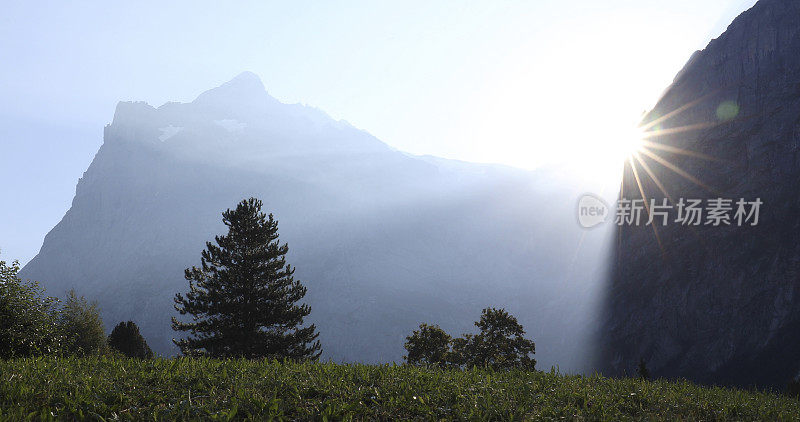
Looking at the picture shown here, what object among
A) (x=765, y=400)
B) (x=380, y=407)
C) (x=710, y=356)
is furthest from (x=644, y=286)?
(x=380, y=407)

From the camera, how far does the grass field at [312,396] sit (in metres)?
6.34

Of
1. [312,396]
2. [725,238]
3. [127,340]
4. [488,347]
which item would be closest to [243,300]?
[488,347]

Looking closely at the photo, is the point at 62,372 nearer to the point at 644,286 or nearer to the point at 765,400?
the point at 765,400

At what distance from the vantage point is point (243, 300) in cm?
2992

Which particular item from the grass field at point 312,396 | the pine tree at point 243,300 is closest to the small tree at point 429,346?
the pine tree at point 243,300

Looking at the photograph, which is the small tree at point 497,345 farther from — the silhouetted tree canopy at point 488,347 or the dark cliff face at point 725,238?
the dark cliff face at point 725,238

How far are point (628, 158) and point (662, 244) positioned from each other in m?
25.0

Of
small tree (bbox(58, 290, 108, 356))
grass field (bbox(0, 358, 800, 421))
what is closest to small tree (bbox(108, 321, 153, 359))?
small tree (bbox(58, 290, 108, 356))

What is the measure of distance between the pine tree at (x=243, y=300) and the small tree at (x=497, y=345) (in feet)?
46.0

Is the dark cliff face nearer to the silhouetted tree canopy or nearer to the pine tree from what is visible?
the silhouetted tree canopy

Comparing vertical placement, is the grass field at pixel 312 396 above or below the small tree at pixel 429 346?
above

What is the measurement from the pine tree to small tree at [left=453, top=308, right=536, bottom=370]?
46.0 feet

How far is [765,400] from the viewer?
9.76 m

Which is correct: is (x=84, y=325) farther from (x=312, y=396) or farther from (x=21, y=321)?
(x=312, y=396)
